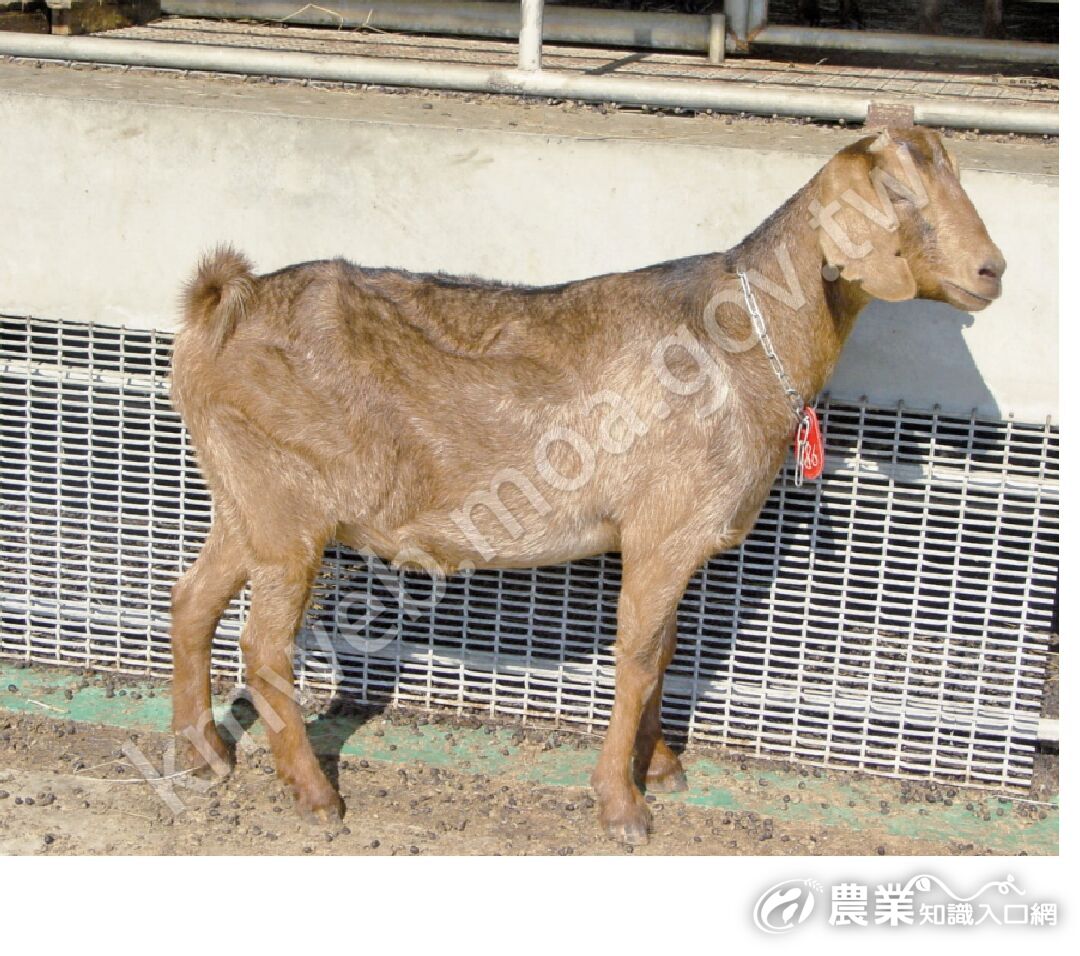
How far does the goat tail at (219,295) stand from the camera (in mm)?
5113

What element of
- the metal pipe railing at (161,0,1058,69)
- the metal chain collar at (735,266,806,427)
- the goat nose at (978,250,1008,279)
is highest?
the metal pipe railing at (161,0,1058,69)

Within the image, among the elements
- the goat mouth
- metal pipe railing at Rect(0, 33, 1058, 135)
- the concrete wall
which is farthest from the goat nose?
metal pipe railing at Rect(0, 33, 1058, 135)

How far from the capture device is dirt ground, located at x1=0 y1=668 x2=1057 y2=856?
17.5ft

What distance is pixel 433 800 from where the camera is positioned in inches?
221

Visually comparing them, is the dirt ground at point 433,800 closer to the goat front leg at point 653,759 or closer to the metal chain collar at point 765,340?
the goat front leg at point 653,759

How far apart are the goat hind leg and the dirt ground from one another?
117 mm

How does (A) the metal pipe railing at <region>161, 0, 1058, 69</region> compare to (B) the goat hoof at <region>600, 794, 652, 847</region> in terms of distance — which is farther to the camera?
(A) the metal pipe railing at <region>161, 0, 1058, 69</region>

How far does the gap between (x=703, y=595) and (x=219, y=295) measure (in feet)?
6.81

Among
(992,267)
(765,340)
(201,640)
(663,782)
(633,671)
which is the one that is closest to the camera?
(992,267)

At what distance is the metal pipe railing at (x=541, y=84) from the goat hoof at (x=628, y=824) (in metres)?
2.55

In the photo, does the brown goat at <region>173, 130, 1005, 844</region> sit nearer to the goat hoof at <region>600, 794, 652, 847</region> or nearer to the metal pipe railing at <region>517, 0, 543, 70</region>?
the goat hoof at <region>600, 794, 652, 847</region>

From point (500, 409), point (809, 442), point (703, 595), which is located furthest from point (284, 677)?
point (809, 442)

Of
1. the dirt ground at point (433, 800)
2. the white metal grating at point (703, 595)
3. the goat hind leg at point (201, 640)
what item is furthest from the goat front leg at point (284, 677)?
the white metal grating at point (703, 595)

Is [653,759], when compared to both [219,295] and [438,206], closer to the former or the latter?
[438,206]
